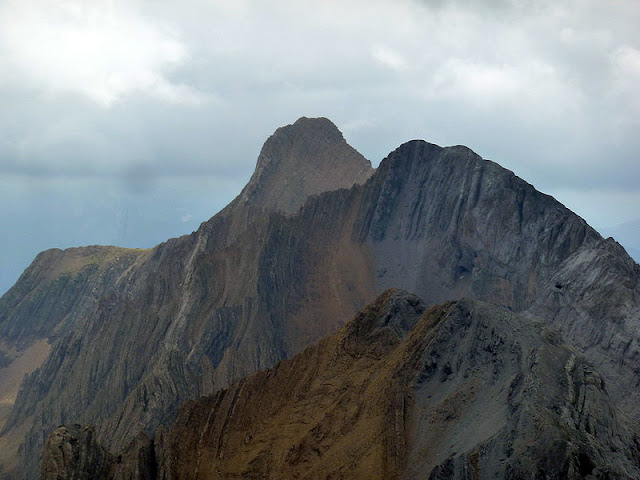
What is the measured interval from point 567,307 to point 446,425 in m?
30.5

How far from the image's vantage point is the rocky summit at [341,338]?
120 feet

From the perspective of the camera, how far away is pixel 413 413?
40.7 meters

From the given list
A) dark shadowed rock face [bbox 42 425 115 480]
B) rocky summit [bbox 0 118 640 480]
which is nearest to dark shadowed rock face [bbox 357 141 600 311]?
rocky summit [bbox 0 118 640 480]

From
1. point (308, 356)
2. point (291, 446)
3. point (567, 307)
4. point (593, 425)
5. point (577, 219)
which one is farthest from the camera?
point (577, 219)

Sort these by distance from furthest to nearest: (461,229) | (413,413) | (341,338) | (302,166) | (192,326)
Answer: (302,166) < (461,229) < (192,326) < (341,338) < (413,413)

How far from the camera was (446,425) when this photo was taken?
38188 mm

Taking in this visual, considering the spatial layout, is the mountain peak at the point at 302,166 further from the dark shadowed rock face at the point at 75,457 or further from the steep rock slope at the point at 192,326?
→ the dark shadowed rock face at the point at 75,457

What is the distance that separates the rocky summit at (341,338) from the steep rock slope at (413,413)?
123 mm

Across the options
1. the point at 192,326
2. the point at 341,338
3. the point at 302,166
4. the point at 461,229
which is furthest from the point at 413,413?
the point at 302,166

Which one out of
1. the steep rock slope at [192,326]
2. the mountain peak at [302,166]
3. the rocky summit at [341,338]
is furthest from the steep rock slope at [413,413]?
the mountain peak at [302,166]

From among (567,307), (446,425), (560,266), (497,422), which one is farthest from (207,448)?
(560,266)

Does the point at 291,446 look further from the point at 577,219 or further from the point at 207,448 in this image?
the point at 577,219

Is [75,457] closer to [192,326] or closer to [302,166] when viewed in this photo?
[192,326]

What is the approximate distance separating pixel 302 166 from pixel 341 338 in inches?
3469
